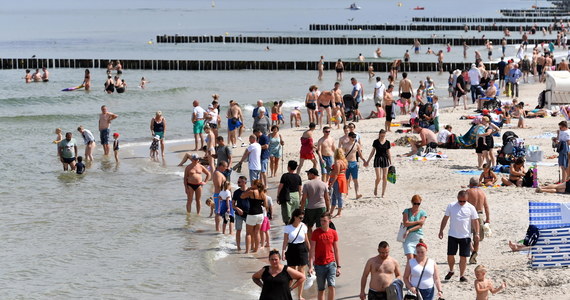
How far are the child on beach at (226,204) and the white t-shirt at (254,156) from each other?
204 cm

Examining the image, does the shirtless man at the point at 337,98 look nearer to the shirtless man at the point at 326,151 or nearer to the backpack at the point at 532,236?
the shirtless man at the point at 326,151

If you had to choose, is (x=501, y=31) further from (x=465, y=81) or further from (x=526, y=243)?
(x=526, y=243)

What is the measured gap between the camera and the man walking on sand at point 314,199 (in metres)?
13.2

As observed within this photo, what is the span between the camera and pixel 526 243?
11.9m

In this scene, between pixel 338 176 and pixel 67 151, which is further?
pixel 67 151

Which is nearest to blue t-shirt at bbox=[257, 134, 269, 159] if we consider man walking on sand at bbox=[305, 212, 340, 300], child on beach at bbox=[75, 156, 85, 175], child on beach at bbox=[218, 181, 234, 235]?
child on beach at bbox=[218, 181, 234, 235]

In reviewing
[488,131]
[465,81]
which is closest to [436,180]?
[488,131]

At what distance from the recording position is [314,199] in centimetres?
1323

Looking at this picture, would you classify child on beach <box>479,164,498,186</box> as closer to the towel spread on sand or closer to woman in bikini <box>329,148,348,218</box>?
the towel spread on sand

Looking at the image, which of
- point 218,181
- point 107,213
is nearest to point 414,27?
point 107,213

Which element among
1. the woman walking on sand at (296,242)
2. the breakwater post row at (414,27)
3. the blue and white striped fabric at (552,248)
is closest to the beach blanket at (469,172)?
the blue and white striped fabric at (552,248)

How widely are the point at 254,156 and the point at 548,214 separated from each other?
711 centimetres

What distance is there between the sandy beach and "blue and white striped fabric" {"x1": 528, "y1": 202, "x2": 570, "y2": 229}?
584mm

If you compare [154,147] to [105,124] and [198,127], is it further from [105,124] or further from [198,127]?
[105,124]
